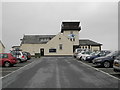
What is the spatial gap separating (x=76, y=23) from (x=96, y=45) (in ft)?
35.2

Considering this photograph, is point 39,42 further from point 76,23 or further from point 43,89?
point 43,89

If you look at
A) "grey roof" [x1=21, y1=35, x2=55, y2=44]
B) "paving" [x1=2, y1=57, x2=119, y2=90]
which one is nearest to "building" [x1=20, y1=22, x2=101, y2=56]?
"grey roof" [x1=21, y1=35, x2=55, y2=44]

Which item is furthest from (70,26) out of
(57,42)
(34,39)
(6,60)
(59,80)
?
(59,80)

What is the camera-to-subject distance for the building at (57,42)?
69500 mm

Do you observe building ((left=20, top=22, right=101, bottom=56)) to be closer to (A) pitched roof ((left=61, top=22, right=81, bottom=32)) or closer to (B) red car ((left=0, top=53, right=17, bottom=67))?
(A) pitched roof ((left=61, top=22, right=81, bottom=32))

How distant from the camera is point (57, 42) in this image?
2739 inches

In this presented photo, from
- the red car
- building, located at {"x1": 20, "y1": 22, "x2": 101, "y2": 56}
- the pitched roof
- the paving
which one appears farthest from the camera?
the pitched roof

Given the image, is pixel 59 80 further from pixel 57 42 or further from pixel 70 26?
pixel 70 26

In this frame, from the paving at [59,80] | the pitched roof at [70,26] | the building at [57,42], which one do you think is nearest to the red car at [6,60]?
the paving at [59,80]

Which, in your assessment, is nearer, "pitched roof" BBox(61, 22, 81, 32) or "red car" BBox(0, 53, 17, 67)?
"red car" BBox(0, 53, 17, 67)

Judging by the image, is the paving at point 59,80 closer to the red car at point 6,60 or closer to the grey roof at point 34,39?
the red car at point 6,60

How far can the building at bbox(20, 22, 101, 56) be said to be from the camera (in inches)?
2736

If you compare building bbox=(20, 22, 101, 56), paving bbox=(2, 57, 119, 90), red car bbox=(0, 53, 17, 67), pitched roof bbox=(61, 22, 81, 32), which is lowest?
paving bbox=(2, 57, 119, 90)

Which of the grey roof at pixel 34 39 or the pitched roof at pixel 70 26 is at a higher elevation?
the pitched roof at pixel 70 26
